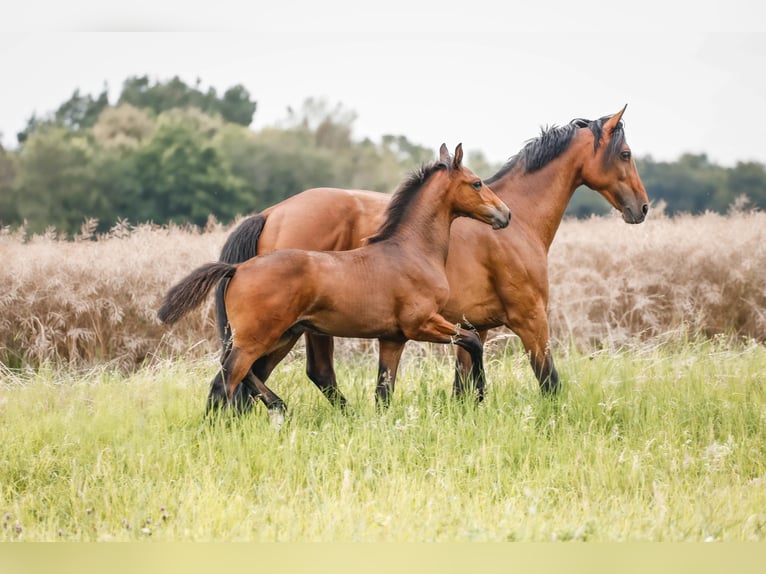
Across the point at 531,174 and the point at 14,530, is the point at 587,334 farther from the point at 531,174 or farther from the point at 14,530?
the point at 14,530

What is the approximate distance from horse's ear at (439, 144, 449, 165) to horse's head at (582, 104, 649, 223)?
129 cm

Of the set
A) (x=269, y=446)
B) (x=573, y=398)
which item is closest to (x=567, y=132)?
(x=573, y=398)

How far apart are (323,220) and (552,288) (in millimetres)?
4330

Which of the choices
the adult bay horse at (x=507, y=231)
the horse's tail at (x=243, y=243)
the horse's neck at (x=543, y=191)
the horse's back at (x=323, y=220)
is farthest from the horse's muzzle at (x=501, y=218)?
the horse's tail at (x=243, y=243)

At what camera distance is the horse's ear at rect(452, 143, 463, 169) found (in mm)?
5922

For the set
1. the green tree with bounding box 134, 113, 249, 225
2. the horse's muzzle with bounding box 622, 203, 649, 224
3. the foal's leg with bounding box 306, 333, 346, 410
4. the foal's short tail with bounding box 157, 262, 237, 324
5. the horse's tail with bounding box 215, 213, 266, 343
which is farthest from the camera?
the green tree with bounding box 134, 113, 249, 225

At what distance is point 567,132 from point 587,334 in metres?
3.60

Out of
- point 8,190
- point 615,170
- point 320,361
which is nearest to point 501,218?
point 615,170

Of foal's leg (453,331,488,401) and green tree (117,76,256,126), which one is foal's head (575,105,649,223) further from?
green tree (117,76,256,126)

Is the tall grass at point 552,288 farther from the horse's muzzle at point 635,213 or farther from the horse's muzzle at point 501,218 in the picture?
the horse's muzzle at point 501,218

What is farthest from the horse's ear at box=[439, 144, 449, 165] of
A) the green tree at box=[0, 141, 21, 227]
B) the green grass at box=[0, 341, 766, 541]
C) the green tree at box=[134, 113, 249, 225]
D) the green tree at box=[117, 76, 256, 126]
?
the green tree at box=[117, 76, 256, 126]

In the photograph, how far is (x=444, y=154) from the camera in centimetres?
618

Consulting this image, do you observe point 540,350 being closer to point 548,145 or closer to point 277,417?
point 548,145

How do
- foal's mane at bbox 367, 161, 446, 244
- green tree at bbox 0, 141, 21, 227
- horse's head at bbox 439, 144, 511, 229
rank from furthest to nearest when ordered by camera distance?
green tree at bbox 0, 141, 21, 227, foal's mane at bbox 367, 161, 446, 244, horse's head at bbox 439, 144, 511, 229
